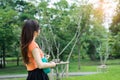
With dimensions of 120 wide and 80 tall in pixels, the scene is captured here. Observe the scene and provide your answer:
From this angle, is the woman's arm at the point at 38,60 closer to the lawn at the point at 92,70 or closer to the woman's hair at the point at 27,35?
the woman's hair at the point at 27,35

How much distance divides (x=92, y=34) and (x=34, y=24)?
2171 cm

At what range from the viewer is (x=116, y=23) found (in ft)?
55.0

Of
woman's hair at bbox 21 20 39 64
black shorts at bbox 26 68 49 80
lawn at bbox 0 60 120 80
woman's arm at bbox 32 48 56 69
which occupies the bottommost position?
lawn at bbox 0 60 120 80

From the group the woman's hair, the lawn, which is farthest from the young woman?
the lawn

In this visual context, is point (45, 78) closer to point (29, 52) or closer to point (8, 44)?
point (29, 52)

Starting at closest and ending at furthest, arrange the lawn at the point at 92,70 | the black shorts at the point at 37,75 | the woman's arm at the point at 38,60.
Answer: the woman's arm at the point at 38,60 < the black shorts at the point at 37,75 < the lawn at the point at 92,70

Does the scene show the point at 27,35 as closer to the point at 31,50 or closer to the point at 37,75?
the point at 31,50

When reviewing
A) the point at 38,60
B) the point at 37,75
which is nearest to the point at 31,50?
the point at 38,60

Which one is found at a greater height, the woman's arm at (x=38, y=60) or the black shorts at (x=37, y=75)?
the woman's arm at (x=38, y=60)

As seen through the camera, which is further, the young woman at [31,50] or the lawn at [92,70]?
the lawn at [92,70]

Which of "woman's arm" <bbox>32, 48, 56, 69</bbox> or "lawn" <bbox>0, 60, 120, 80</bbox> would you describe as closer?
"woman's arm" <bbox>32, 48, 56, 69</bbox>

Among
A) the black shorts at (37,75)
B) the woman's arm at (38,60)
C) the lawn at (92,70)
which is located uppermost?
the woman's arm at (38,60)

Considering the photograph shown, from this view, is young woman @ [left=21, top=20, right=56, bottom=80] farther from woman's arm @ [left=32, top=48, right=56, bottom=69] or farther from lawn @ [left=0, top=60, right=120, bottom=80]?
lawn @ [left=0, top=60, right=120, bottom=80]

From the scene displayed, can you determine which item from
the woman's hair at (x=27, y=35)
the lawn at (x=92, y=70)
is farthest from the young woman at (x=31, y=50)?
the lawn at (x=92, y=70)
